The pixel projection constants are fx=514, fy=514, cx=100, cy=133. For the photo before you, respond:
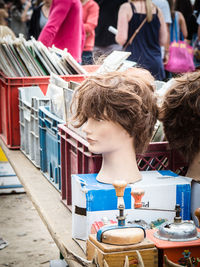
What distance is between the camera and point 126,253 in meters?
1.48

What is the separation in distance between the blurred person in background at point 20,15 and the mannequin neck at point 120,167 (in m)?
7.43

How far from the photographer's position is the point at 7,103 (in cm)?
352

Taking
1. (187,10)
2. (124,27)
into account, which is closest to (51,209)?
(124,27)

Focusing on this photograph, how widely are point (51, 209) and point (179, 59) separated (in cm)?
413

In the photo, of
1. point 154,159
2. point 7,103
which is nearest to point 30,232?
point 7,103

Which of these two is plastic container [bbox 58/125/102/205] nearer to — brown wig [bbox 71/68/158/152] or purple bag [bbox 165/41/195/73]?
brown wig [bbox 71/68/158/152]

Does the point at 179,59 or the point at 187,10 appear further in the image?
the point at 187,10

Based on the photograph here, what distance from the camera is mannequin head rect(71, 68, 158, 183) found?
1877 mm

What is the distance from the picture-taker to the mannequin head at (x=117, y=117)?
188 centimetres

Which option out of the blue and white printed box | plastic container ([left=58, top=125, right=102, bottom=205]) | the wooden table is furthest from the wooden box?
plastic container ([left=58, top=125, right=102, bottom=205])

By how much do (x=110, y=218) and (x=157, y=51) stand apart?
149 inches

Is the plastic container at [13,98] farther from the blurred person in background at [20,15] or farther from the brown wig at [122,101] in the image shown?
the blurred person in background at [20,15]

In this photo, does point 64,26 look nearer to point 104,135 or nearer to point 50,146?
point 50,146

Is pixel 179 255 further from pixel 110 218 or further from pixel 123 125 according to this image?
pixel 123 125
